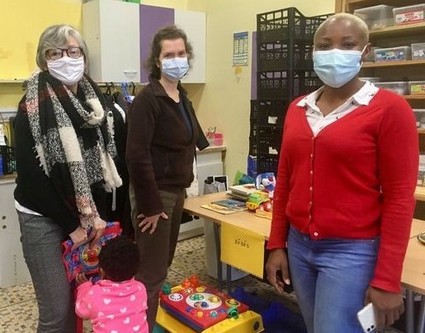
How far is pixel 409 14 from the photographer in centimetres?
253

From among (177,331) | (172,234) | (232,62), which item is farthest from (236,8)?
(177,331)

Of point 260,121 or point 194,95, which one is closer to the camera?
point 260,121

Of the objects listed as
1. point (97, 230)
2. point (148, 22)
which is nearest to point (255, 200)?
point (97, 230)

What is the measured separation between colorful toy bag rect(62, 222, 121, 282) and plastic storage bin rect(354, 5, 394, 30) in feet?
6.35

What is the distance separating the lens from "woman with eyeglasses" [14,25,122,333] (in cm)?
155

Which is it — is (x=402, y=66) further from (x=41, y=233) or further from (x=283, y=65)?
(x=41, y=233)

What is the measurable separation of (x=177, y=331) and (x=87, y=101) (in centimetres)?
118

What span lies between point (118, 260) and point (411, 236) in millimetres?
1224

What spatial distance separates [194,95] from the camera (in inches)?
172

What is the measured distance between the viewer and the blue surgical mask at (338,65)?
131 centimetres

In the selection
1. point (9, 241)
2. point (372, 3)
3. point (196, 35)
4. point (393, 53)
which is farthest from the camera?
point (196, 35)

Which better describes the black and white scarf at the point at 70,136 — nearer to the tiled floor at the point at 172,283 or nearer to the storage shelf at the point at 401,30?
the tiled floor at the point at 172,283

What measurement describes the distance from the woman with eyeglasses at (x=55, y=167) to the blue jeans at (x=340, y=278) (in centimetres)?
82

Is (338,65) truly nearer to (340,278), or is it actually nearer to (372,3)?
(340,278)
